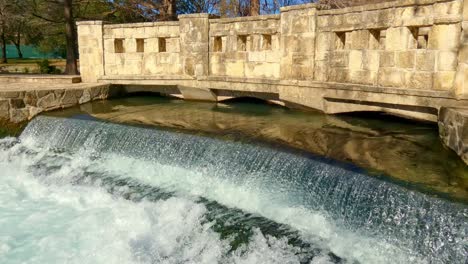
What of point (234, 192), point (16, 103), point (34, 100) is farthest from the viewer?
point (34, 100)

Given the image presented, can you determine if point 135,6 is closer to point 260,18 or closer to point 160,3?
point 160,3

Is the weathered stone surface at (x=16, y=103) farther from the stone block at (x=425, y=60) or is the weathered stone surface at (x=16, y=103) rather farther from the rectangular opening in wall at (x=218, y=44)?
the stone block at (x=425, y=60)

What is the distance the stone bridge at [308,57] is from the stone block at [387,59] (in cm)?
2

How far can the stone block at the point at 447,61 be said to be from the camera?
6447 mm

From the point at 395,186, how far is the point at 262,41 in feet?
17.2

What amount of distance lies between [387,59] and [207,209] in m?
3.85

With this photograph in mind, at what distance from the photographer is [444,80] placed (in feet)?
21.6

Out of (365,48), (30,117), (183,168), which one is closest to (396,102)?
(365,48)

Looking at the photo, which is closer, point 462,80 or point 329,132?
point 462,80

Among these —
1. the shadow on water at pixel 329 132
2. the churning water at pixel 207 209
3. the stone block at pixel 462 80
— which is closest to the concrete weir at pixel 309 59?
the stone block at pixel 462 80

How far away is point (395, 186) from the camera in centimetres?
478

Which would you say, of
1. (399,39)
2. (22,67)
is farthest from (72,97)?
(22,67)

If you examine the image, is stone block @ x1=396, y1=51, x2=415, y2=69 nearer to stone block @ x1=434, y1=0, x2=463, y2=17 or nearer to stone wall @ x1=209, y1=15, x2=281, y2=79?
stone block @ x1=434, y1=0, x2=463, y2=17

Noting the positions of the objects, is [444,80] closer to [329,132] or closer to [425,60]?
[425,60]
